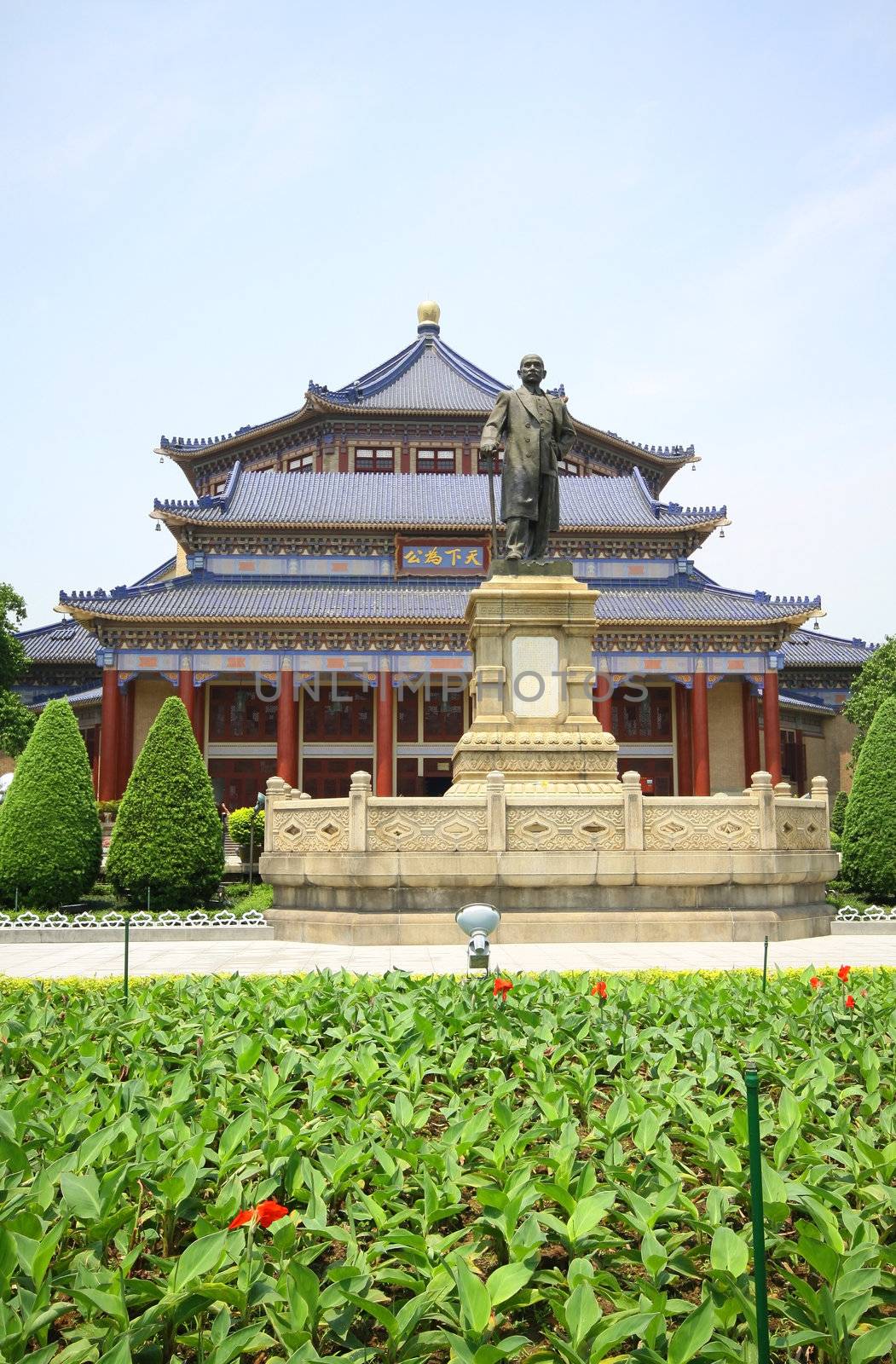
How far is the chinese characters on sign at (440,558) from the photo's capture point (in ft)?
127

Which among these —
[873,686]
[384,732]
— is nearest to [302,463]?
[384,732]

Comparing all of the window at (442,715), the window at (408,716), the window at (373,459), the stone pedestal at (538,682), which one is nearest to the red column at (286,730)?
the window at (408,716)

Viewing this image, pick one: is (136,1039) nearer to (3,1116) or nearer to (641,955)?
(3,1116)

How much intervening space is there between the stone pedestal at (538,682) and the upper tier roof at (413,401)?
30.8 m

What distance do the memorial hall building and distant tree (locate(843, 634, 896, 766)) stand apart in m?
2.61

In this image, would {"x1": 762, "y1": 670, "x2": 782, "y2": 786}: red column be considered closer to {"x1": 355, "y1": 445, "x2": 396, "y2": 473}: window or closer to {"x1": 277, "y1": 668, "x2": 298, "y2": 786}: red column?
{"x1": 277, "y1": 668, "x2": 298, "y2": 786}: red column

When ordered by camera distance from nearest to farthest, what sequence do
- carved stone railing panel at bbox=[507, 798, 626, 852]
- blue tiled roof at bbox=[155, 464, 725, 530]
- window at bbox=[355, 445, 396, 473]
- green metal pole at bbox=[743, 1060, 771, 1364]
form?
green metal pole at bbox=[743, 1060, 771, 1364] → carved stone railing panel at bbox=[507, 798, 626, 852] → blue tiled roof at bbox=[155, 464, 725, 530] → window at bbox=[355, 445, 396, 473]

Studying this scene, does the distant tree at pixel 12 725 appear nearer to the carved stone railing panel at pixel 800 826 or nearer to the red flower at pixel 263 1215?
the carved stone railing panel at pixel 800 826

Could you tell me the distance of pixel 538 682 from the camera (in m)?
15.4

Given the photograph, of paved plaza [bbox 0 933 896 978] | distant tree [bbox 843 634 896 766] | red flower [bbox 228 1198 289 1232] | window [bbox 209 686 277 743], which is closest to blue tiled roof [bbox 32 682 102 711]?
window [bbox 209 686 277 743]

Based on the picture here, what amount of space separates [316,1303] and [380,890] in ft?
38.8

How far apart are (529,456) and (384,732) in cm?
2142

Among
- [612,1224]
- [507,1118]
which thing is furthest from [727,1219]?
[507,1118]

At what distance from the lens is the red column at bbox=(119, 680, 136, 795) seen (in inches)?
1409
